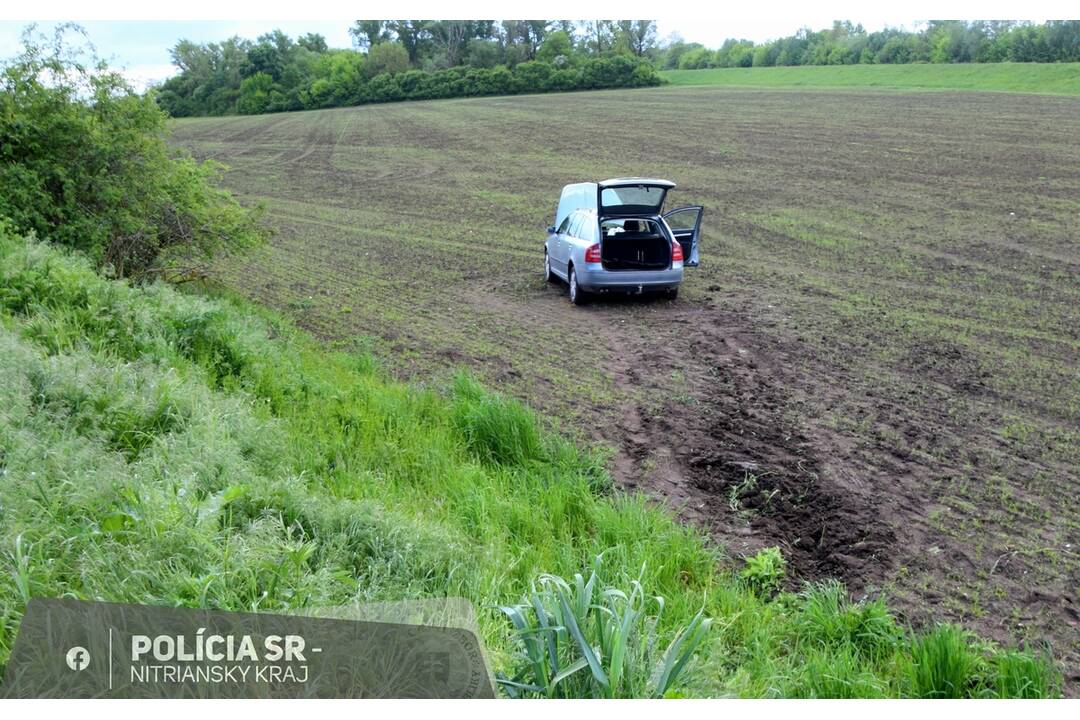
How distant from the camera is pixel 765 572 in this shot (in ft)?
21.2

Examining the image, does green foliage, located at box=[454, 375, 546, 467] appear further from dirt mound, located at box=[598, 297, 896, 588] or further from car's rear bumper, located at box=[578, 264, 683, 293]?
car's rear bumper, located at box=[578, 264, 683, 293]

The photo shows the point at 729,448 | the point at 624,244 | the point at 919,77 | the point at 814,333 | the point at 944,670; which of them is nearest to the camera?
the point at 944,670

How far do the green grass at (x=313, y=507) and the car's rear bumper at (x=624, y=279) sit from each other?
533 cm

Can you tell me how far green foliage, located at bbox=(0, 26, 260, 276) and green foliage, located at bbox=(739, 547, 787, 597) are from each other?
1043 centimetres

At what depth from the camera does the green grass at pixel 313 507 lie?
4.65 m

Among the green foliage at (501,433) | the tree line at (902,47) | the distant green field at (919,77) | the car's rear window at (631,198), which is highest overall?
the tree line at (902,47)

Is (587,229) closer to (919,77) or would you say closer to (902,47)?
(919,77)

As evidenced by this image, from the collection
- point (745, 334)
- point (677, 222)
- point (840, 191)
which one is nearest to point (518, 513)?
point (745, 334)

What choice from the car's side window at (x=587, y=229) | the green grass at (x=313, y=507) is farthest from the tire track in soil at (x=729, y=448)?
the car's side window at (x=587, y=229)
